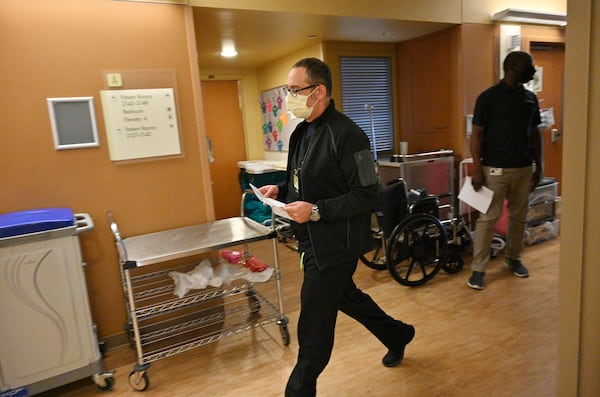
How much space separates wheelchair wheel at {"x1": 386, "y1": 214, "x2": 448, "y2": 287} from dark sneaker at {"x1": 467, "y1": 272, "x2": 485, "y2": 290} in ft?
0.80

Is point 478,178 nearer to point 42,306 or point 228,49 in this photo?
point 228,49

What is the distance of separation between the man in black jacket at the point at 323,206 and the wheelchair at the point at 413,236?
144 cm

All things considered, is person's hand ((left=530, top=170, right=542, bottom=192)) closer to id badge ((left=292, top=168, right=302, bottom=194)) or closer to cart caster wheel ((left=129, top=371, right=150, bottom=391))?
id badge ((left=292, top=168, right=302, bottom=194))

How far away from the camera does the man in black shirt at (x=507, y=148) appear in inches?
114

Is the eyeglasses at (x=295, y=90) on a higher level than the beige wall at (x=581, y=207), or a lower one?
higher

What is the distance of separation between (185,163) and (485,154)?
213 centimetres

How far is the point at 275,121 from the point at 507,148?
2809 mm

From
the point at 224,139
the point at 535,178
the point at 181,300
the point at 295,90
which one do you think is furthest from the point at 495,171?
the point at 224,139

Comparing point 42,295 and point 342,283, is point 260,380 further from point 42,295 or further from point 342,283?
point 42,295

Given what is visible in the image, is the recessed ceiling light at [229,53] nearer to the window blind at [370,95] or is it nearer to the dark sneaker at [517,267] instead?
the window blind at [370,95]

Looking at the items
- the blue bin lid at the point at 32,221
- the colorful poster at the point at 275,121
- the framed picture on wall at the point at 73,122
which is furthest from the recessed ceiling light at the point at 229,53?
the blue bin lid at the point at 32,221

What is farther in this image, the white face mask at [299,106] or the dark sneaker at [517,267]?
the dark sneaker at [517,267]

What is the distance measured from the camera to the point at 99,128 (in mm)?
2350

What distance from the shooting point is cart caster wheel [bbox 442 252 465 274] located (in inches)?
131
